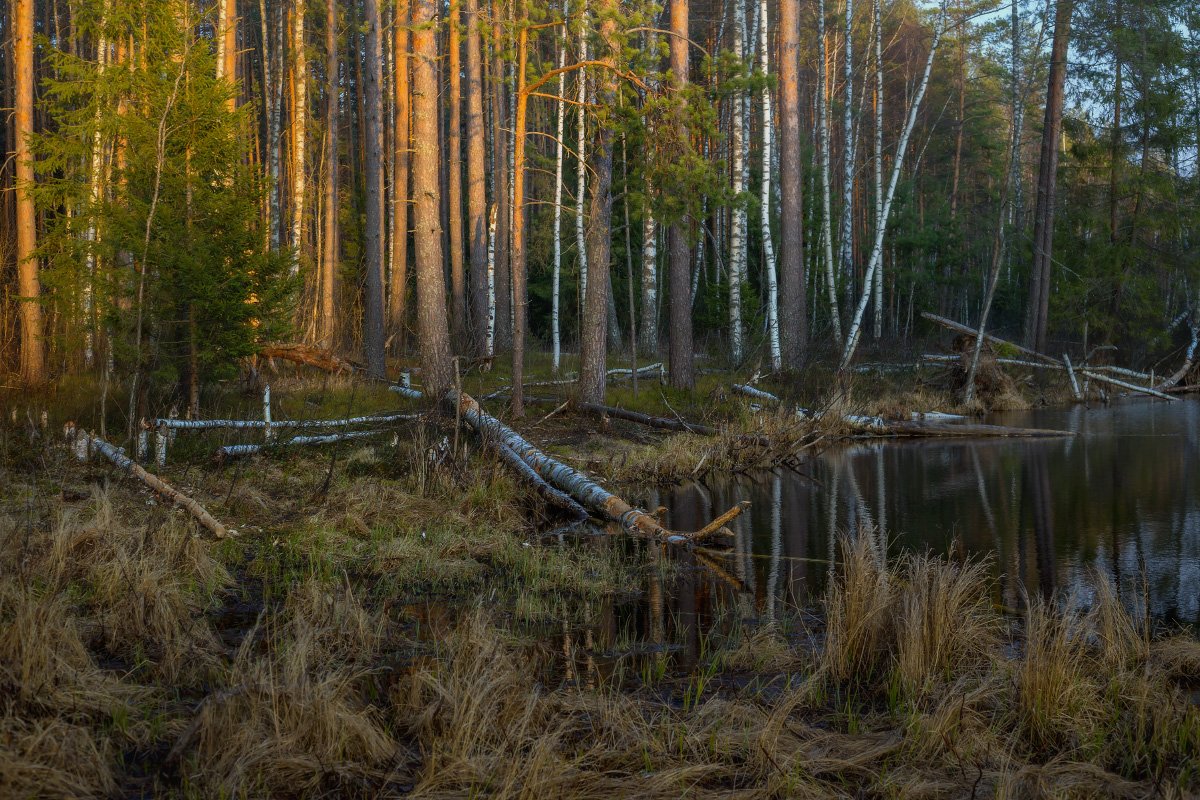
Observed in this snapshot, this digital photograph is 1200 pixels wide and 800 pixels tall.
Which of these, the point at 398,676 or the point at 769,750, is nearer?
the point at 769,750

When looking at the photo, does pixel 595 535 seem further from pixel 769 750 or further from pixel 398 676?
pixel 769 750

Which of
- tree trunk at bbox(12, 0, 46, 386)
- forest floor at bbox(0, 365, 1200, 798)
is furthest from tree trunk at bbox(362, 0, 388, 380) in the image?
forest floor at bbox(0, 365, 1200, 798)

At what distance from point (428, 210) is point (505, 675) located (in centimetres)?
1123

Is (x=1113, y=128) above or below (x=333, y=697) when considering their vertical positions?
above

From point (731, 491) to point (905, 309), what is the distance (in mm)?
30012

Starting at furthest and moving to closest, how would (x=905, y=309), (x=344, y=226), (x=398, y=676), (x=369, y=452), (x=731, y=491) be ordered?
(x=905, y=309), (x=344, y=226), (x=731, y=491), (x=369, y=452), (x=398, y=676)

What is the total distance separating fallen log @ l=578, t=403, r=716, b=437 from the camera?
14.0 meters

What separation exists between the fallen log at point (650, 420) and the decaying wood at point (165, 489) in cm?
666

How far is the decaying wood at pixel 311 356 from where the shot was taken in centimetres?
1614

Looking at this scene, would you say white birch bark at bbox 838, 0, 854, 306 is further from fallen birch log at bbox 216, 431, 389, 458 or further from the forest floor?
the forest floor

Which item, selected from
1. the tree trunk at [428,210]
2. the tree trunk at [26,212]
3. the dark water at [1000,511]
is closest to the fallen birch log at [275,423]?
the tree trunk at [428,210]

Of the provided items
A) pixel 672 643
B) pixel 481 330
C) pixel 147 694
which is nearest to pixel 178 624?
pixel 147 694

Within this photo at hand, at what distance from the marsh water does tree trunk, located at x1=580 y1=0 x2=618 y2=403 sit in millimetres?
2856

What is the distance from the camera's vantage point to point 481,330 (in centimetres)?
1933
